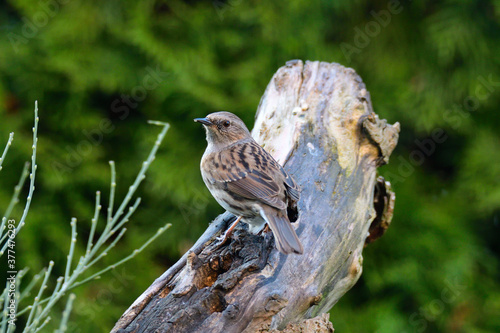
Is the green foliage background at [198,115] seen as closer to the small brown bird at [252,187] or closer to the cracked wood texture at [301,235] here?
the cracked wood texture at [301,235]

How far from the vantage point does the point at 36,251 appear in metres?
5.36

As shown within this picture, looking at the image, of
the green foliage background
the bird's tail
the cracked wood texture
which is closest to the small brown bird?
A: the bird's tail

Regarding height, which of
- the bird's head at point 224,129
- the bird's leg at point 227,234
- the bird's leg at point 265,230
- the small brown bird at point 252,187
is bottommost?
the bird's leg at point 265,230

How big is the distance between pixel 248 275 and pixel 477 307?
4.04 m

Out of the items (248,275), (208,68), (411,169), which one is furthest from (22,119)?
(411,169)

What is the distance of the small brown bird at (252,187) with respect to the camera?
10.3ft

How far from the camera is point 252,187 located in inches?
135

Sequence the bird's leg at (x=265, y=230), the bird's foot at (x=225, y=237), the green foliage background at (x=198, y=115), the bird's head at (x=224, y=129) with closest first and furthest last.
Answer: the bird's foot at (x=225, y=237) < the bird's leg at (x=265, y=230) < the bird's head at (x=224, y=129) < the green foliage background at (x=198, y=115)

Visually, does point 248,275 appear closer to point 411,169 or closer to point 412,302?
point 412,302

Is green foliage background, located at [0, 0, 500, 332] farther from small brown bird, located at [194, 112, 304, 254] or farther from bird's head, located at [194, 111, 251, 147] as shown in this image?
small brown bird, located at [194, 112, 304, 254]


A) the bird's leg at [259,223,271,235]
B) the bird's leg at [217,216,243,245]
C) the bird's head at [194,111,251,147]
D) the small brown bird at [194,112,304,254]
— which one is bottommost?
the bird's leg at [259,223,271,235]

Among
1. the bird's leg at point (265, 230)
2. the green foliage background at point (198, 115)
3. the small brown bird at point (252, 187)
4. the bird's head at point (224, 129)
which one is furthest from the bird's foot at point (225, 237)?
the green foliage background at point (198, 115)

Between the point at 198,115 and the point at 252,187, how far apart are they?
240 cm

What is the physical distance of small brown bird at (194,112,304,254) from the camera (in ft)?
10.3
